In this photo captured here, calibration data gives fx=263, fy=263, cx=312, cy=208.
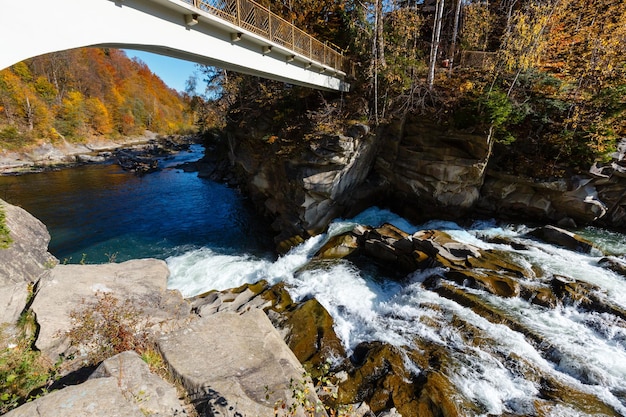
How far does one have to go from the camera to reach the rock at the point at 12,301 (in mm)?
5758

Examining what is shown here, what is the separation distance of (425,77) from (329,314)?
15727mm

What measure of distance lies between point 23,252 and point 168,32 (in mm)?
7703

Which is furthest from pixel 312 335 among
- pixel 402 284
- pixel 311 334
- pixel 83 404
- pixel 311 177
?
pixel 311 177

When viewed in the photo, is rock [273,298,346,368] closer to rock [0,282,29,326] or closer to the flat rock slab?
the flat rock slab

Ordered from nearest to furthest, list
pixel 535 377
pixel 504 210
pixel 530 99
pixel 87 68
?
1. pixel 535 377
2. pixel 530 99
3. pixel 504 210
4. pixel 87 68

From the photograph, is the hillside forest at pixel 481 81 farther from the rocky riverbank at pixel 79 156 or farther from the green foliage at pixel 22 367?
the rocky riverbank at pixel 79 156

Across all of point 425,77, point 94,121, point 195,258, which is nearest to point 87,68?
point 94,121

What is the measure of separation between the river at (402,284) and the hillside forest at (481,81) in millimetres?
5331

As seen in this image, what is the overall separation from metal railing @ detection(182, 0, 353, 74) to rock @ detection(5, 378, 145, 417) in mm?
8129

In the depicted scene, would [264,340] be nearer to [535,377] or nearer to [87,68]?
[535,377]

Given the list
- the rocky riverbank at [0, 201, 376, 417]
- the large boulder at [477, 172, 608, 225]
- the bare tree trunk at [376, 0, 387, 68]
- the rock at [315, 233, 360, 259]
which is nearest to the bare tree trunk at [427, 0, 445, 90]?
the bare tree trunk at [376, 0, 387, 68]

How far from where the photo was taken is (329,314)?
30.7 feet

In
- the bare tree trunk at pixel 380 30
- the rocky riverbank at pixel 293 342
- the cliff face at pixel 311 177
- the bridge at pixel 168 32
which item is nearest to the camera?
the rocky riverbank at pixel 293 342

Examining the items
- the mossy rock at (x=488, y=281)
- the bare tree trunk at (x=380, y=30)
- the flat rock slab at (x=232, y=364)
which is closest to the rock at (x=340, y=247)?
the mossy rock at (x=488, y=281)
